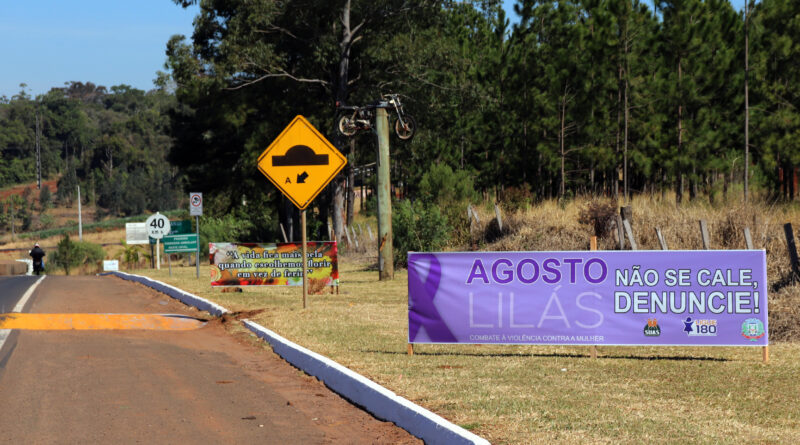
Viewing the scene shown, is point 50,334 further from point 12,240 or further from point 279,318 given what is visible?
point 12,240

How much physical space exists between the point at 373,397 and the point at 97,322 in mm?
9004

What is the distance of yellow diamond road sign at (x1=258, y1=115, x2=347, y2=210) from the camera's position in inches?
615

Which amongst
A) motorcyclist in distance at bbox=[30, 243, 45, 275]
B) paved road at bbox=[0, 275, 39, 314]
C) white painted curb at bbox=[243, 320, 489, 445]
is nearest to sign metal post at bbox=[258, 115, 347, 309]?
white painted curb at bbox=[243, 320, 489, 445]

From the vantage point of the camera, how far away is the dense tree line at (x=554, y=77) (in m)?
39.2

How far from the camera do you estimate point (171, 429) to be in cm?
739

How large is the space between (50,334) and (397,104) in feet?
44.9

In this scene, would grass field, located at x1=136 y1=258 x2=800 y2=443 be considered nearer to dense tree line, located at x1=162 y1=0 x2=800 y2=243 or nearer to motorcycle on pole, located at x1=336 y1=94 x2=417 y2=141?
motorcycle on pole, located at x1=336 y1=94 x2=417 y2=141

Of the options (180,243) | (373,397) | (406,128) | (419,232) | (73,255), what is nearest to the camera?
(373,397)

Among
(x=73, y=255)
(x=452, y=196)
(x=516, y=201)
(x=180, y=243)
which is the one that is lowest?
(x=73, y=255)

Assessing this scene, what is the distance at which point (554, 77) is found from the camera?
4366 cm

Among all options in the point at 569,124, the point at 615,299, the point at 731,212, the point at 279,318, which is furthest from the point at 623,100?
the point at 615,299

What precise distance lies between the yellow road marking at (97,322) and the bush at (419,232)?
1392cm

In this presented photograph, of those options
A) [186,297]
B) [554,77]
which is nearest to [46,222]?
[554,77]

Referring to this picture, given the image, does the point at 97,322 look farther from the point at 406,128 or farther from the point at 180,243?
the point at 180,243
